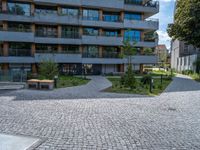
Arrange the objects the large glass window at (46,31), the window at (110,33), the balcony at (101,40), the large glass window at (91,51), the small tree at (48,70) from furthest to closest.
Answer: the window at (110,33)
the large glass window at (91,51)
the balcony at (101,40)
the large glass window at (46,31)
the small tree at (48,70)

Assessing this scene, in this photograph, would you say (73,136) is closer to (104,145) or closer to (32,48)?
(104,145)

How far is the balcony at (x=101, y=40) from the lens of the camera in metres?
36.5

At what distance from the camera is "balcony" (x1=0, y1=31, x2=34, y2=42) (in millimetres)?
32125

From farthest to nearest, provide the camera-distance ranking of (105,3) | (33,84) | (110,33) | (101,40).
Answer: (110,33) → (101,40) → (105,3) → (33,84)

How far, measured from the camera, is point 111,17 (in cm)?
→ 3975

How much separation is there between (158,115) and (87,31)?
2969 centimetres

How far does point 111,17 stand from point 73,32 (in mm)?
8278

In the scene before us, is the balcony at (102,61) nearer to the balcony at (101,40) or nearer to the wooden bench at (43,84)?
the balcony at (101,40)

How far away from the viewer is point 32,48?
34.6m

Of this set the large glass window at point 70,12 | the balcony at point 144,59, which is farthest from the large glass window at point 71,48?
the balcony at point 144,59

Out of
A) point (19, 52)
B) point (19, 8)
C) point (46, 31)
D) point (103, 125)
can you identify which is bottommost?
point (103, 125)

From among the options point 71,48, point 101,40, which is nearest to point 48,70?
point 71,48

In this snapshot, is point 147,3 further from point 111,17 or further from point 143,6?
point 111,17

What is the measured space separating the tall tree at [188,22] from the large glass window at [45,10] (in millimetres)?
19912
